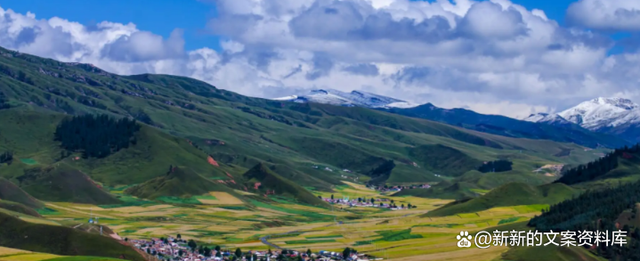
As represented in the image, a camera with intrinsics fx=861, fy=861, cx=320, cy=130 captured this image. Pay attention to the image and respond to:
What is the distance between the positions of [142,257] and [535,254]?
3388 inches

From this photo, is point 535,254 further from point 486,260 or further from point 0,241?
point 0,241

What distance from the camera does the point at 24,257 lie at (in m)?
156

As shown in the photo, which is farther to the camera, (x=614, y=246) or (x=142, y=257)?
(x=614, y=246)

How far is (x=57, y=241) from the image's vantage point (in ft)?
584

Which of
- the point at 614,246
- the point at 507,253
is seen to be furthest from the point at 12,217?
the point at 614,246

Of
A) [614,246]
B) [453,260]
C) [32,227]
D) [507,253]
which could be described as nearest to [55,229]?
[32,227]

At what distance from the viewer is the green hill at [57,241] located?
576 feet

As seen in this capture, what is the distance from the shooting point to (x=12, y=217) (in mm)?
187375

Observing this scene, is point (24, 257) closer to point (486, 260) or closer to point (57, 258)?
point (57, 258)

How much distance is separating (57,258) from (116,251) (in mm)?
19975

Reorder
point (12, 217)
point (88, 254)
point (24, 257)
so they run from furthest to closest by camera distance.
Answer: point (12, 217) < point (88, 254) < point (24, 257)

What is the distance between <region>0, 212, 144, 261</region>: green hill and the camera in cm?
17550

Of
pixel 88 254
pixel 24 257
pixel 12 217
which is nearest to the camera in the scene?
pixel 24 257

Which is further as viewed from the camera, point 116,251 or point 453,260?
point 453,260
